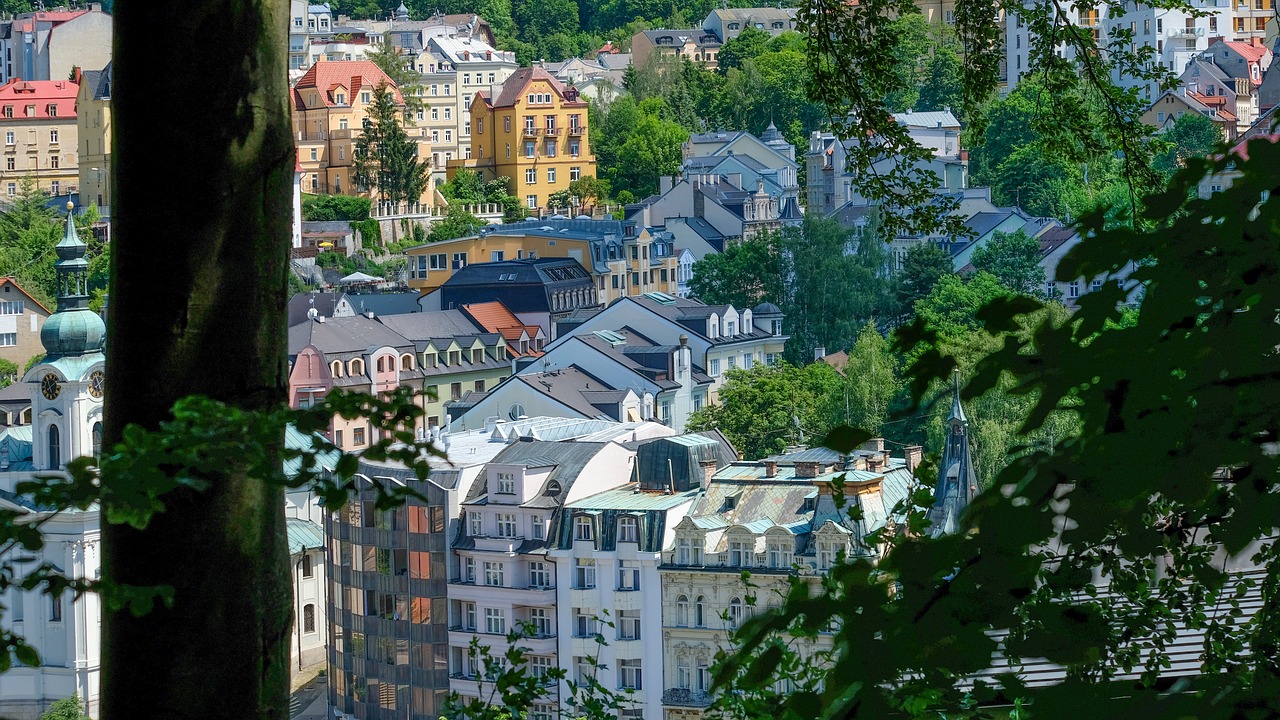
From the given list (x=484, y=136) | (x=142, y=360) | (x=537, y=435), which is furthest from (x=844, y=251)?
(x=142, y=360)

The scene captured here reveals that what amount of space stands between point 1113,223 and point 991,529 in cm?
74

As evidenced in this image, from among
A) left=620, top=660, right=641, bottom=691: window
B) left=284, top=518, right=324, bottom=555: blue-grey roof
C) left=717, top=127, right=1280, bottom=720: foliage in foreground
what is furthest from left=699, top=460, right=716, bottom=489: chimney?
left=717, top=127, right=1280, bottom=720: foliage in foreground

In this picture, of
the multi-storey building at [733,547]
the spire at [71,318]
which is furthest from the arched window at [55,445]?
the multi-storey building at [733,547]

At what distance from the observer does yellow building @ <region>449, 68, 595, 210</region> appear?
256ft

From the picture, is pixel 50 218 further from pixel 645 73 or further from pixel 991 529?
pixel 991 529

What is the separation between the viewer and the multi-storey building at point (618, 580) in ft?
87.6

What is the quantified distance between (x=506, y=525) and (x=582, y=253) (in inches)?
1168

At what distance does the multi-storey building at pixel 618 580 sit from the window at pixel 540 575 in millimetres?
237

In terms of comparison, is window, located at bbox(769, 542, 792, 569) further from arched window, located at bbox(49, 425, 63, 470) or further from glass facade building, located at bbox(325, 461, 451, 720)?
arched window, located at bbox(49, 425, 63, 470)

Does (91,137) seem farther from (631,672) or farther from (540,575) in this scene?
(631,672)

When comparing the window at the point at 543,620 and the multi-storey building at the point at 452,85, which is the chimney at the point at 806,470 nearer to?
the window at the point at 543,620

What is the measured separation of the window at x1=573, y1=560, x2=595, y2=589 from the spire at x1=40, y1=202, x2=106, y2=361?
10354mm

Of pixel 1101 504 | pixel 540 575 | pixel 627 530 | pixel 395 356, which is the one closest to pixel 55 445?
pixel 540 575

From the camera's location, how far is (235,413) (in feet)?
8.04
